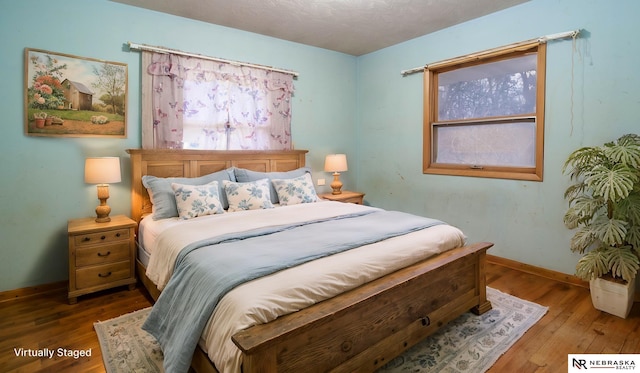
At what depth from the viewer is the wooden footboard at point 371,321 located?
130 cm

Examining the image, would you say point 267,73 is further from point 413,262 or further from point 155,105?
point 413,262

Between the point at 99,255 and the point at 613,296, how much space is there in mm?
3812

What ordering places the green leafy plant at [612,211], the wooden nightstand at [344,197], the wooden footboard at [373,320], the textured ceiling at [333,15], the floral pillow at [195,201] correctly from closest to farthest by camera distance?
the wooden footboard at [373,320]
the green leafy plant at [612,211]
the floral pillow at [195,201]
the textured ceiling at [333,15]
the wooden nightstand at [344,197]

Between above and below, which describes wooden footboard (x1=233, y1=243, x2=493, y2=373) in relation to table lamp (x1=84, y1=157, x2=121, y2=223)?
below

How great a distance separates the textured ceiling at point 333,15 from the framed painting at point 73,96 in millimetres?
700

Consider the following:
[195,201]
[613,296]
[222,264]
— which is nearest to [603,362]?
[613,296]

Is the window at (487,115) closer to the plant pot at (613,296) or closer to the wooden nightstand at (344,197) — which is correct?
the wooden nightstand at (344,197)

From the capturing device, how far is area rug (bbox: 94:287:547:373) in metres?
1.82

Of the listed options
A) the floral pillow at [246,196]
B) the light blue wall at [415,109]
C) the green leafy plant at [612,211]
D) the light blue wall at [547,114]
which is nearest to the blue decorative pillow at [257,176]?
the floral pillow at [246,196]

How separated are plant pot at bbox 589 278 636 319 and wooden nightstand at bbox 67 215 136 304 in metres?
3.57

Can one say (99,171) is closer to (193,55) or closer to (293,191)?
(193,55)

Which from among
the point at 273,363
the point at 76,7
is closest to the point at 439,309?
the point at 273,363

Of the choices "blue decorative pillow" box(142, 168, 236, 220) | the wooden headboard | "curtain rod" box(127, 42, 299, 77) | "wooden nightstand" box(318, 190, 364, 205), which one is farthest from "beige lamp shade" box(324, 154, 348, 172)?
"blue decorative pillow" box(142, 168, 236, 220)

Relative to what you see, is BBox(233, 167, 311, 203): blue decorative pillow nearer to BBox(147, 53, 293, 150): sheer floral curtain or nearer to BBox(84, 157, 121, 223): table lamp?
BBox(147, 53, 293, 150): sheer floral curtain
